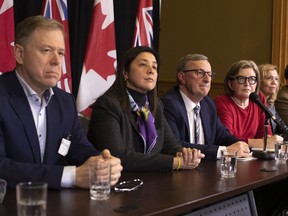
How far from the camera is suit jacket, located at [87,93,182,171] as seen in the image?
2367 millimetres

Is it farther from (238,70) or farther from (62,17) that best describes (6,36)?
(238,70)

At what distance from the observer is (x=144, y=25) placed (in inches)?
171

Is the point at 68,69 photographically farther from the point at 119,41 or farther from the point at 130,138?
the point at 130,138

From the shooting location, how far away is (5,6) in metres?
3.15

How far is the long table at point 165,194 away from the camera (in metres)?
1.58

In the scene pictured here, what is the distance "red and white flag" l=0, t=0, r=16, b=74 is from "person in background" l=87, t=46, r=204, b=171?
0.72m

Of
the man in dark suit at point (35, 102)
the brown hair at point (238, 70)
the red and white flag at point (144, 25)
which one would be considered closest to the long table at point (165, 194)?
the man in dark suit at point (35, 102)

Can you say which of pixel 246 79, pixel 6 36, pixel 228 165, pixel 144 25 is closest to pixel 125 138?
pixel 228 165

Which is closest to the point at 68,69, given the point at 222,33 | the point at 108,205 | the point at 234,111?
the point at 234,111

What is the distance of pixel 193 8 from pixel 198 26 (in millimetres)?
235

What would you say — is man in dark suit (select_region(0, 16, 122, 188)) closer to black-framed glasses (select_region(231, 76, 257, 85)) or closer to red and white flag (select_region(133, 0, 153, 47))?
black-framed glasses (select_region(231, 76, 257, 85))

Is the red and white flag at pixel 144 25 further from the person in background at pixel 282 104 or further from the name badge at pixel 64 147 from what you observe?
the name badge at pixel 64 147

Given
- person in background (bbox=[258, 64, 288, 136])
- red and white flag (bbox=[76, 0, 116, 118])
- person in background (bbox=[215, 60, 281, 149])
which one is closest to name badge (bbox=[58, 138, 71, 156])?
red and white flag (bbox=[76, 0, 116, 118])

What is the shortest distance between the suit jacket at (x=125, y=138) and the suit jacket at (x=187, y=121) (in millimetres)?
271
